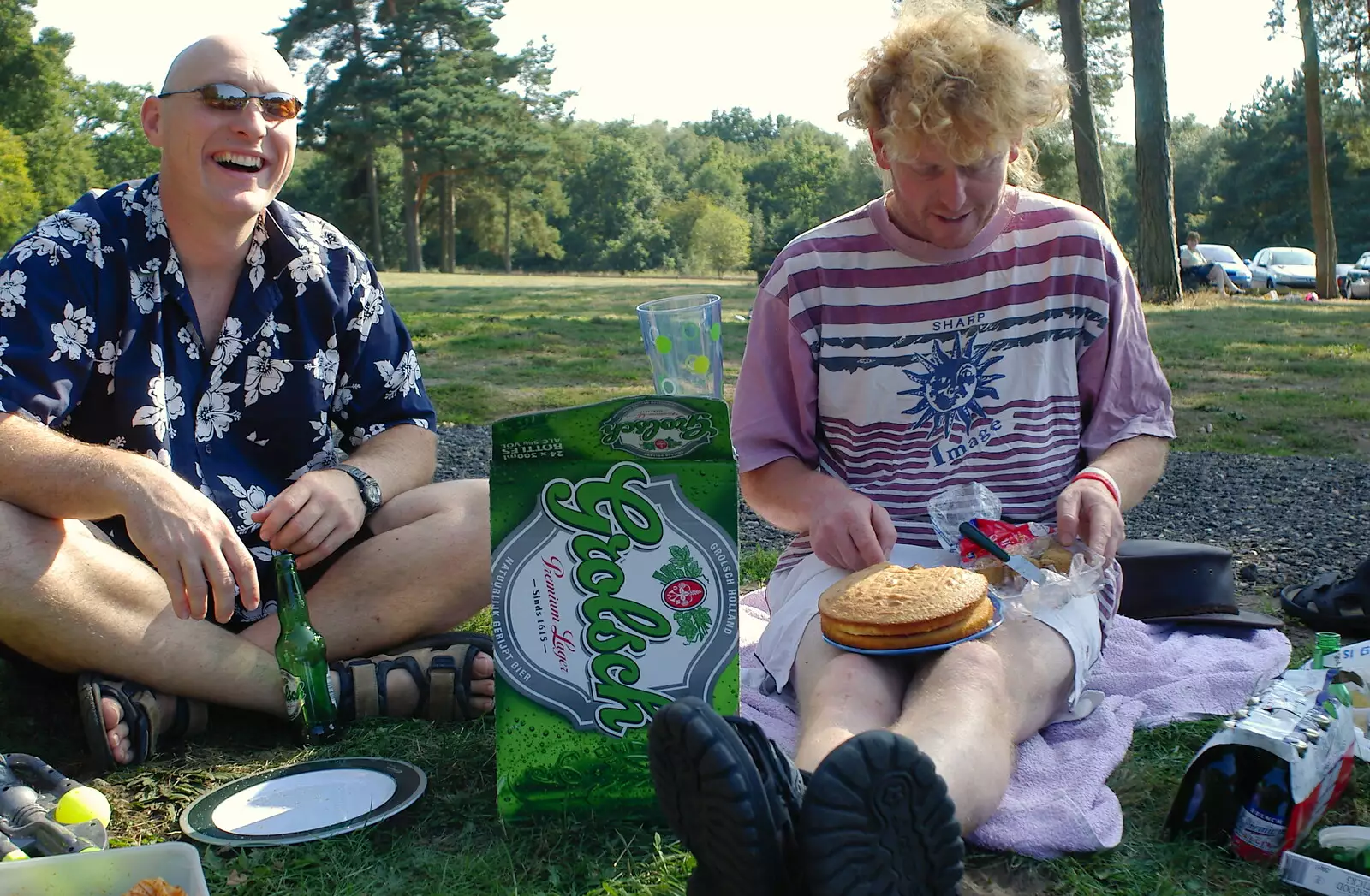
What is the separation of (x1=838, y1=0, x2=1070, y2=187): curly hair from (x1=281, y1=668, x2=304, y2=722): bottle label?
5.40 ft

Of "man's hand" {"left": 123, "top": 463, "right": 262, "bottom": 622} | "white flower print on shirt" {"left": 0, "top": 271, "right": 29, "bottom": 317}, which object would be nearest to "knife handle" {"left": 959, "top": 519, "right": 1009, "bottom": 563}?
"man's hand" {"left": 123, "top": 463, "right": 262, "bottom": 622}

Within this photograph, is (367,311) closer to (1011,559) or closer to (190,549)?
(190,549)

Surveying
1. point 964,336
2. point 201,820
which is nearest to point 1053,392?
point 964,336

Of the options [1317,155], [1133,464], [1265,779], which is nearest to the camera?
[1265,779]

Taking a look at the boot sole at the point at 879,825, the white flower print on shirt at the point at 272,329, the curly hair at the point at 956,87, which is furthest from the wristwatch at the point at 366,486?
the boot sole at the point at 879,825

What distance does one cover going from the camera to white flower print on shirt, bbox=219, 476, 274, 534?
8.59 ft

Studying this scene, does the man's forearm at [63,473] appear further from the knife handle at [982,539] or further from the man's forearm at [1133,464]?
the man's forearm at [1133,464]

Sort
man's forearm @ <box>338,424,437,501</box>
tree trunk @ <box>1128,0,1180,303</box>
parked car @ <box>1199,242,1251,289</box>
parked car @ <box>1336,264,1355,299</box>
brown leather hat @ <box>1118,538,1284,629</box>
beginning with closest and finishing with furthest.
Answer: man's forearm @ <box>338,424,437,501</box>
brown leather hat @ <box>1118,538,1284,629</box>
tree trunk @ <box>1128,0,1180,303</box>
parked car @ <box>1336,264,1355,299</box>
parked car @ <box>1199,242,1251,289</box>

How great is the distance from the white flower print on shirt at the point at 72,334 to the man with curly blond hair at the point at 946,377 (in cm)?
141

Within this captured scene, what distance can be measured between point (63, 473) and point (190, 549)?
0.36 meters

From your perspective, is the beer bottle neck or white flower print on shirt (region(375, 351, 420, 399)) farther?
white flower print on shirt (region(375, 351, 420, 399))

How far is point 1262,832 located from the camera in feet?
6.14

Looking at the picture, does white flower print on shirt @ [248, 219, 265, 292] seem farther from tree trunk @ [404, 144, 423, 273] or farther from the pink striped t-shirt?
tree trunk @ [404, 144, 423, 273]

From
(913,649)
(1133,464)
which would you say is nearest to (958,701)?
(913,649)
